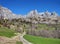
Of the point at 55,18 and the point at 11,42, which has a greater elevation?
the point at 55,18

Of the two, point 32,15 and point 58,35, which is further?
point 32,15

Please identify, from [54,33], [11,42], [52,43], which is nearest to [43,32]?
[54,33]

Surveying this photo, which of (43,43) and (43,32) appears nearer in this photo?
(43,43)

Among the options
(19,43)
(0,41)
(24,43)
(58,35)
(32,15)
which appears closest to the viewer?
(0,41)

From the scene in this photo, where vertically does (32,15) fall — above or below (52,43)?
above

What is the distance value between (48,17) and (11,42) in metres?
165

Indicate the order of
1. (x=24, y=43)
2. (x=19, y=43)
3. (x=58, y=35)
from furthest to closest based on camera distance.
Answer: (x=58, y=35) → (x=24, y=43) → (x=19, y=43)

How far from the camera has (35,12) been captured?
18975cm

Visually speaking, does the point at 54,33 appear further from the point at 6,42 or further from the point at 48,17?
the point at 48,17

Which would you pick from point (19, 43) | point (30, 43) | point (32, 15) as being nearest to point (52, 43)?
point (30, 43)

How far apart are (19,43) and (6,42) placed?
11.0ft

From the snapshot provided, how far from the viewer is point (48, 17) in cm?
19775

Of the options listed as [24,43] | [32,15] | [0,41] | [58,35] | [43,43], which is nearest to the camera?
[0,41]

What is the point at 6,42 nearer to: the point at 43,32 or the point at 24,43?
the point at 24,43
